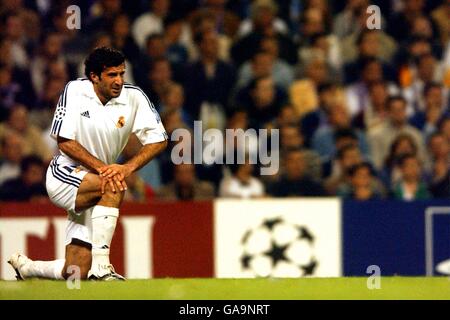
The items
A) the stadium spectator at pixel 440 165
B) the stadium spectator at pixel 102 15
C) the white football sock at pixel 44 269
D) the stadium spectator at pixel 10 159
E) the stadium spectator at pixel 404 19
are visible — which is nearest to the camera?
the white football sock at pixel 44 269

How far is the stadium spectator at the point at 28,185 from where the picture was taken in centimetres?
1270

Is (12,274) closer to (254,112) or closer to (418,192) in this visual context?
(254,112)

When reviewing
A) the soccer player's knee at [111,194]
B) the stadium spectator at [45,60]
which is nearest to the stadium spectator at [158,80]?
the stadium spectator at [45,60]

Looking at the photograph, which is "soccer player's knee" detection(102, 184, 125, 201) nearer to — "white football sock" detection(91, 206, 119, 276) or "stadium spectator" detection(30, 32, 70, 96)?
"white football sock" detection(91, 206, 119, 276)

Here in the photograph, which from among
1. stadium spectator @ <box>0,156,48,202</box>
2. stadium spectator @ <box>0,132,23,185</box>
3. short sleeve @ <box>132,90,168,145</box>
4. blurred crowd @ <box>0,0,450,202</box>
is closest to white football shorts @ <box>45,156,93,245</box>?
short sleeve @ <box>132,90,168,145</box>

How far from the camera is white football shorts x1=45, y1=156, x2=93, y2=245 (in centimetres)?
940

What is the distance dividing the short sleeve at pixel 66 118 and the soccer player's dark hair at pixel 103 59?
246 millimetres

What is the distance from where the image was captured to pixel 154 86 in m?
13.5

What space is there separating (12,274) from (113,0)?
11.2 ft

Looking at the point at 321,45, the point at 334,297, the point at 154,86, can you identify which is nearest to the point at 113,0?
the point at 154,86

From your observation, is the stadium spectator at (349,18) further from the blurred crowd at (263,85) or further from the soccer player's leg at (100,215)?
the soccer player's leg at (100,215)

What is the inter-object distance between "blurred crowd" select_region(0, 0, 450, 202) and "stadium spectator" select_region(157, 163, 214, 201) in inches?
0.5

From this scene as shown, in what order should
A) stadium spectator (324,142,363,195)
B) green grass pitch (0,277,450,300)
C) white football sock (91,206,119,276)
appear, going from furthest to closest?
1. stadium spectator (324,142,363,195)
2. white football sock (91,206,119,276)
3. green grass pitch (0,277,450,300)

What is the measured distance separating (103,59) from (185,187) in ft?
11.5
